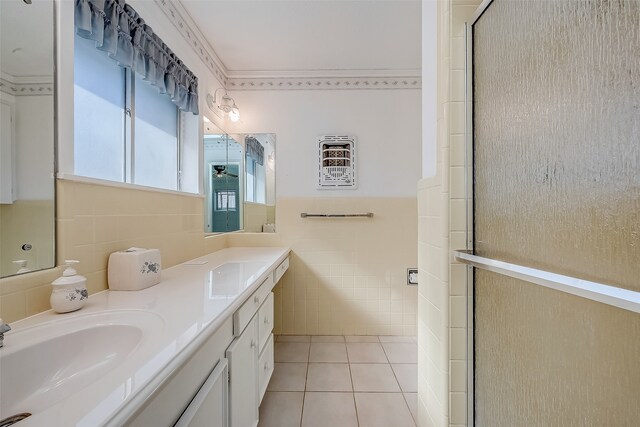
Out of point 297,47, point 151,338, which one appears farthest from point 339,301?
point 297,47

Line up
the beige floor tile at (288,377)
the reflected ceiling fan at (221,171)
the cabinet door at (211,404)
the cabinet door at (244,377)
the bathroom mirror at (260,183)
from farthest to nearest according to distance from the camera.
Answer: the bathroom mirror at (260,183) → the reflected ceiling fan at (221,171) → the beige floor tile at (288,377) → the cabinet door at (244,377) → the cabinet door at (211,404)

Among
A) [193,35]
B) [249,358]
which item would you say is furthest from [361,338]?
[193,35]

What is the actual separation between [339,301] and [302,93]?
2.02 m

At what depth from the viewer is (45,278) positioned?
77 cm

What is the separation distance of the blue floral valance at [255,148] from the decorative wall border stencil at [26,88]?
156 centimetres


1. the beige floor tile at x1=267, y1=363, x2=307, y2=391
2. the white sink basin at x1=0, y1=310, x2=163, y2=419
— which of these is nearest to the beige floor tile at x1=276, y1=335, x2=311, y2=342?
the beige floor tile at x1=267, y1=363, x2=307, y2=391

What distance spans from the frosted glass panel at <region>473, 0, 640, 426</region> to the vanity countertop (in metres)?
0.87

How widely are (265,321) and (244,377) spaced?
39 centimetres

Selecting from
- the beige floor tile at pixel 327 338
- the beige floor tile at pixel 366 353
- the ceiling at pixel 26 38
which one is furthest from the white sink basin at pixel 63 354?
the beige floor tile at pixel 327 338

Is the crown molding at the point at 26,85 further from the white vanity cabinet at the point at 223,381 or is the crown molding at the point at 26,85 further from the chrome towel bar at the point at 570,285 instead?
the chrome towel bar at the point at 570,285

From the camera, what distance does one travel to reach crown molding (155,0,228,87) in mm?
1552

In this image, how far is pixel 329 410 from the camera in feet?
4.81

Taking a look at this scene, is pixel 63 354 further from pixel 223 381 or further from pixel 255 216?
pixel 255 216

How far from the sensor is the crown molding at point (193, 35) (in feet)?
5.09
